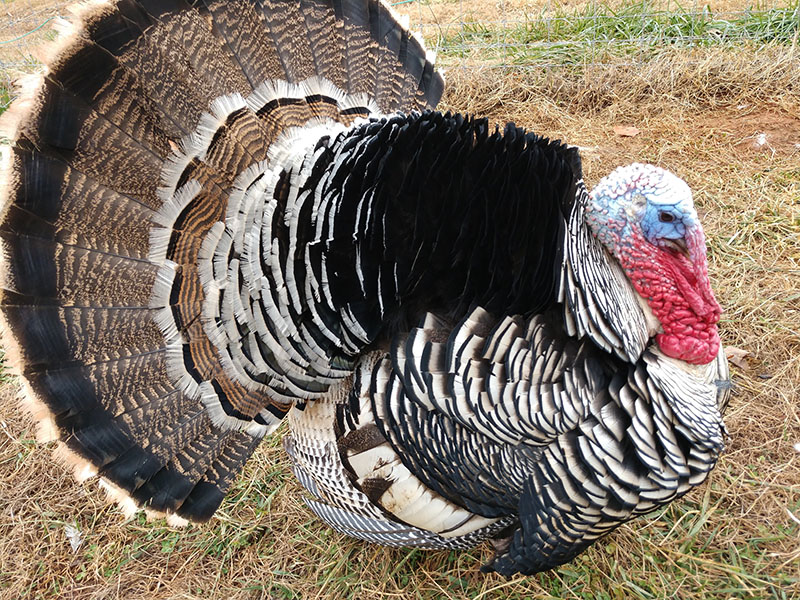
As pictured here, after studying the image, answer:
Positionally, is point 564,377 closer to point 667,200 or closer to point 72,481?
point 667,200

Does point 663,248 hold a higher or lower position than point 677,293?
higher

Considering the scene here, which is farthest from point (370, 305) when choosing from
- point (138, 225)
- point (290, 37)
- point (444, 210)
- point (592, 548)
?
point (592, 548)

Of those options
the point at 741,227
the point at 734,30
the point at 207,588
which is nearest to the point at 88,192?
the point at 207,588

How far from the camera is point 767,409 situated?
2.73 metres

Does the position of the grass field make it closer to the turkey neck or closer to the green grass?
the turkey neck

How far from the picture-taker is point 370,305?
188 cm

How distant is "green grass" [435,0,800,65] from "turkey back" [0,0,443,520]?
3840mm

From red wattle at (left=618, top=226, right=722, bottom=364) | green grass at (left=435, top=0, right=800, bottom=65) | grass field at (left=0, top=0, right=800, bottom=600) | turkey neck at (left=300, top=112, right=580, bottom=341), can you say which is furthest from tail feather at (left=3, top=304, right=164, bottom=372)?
green grass at (left=435, top=0, right=800, bottom=65)

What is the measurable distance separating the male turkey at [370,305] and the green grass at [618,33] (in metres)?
3.84

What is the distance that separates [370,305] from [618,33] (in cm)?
457

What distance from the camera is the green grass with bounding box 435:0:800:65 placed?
16.5ft

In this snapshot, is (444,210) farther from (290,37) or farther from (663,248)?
(290,37)

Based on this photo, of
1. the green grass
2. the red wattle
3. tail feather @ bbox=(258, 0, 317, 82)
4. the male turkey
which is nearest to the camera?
the male turkey

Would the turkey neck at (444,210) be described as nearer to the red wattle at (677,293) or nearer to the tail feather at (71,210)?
the red wattle at (677,293)
